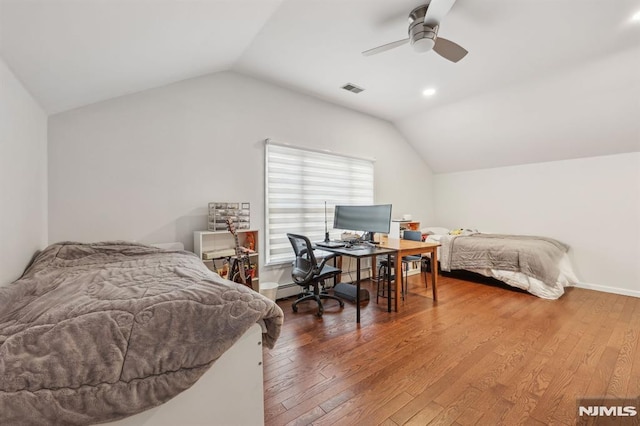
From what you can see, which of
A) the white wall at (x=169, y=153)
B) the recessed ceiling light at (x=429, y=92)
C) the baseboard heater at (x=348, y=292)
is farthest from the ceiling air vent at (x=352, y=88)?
the baseboard heater at (x=348, y=292)

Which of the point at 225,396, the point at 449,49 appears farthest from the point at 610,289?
the point at 225,396

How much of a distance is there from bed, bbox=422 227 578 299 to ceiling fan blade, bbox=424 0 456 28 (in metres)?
3.28

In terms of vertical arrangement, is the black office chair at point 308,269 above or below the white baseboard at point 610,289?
above

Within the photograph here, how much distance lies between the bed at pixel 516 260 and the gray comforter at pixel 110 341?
386cm

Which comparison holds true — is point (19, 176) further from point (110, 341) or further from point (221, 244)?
point (221, 244)

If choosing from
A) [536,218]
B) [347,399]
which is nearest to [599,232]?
[536,218]

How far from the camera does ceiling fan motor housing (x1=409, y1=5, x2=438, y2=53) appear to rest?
85.8 inches

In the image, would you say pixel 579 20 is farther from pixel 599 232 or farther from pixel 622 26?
pixel 599 232

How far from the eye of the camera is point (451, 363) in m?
2.06

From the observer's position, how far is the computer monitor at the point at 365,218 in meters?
3.12

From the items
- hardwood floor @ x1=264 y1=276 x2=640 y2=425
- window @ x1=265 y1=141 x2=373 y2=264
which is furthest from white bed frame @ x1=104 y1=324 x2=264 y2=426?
window @ x1=265 y1=141 x2=373 y2=264

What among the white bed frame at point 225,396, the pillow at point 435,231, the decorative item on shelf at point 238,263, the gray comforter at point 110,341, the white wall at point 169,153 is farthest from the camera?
the pillow at point 435,231

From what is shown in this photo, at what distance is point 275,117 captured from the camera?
3617mm

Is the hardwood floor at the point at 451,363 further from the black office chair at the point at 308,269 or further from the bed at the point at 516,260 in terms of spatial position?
the bed at the point at 516,260
